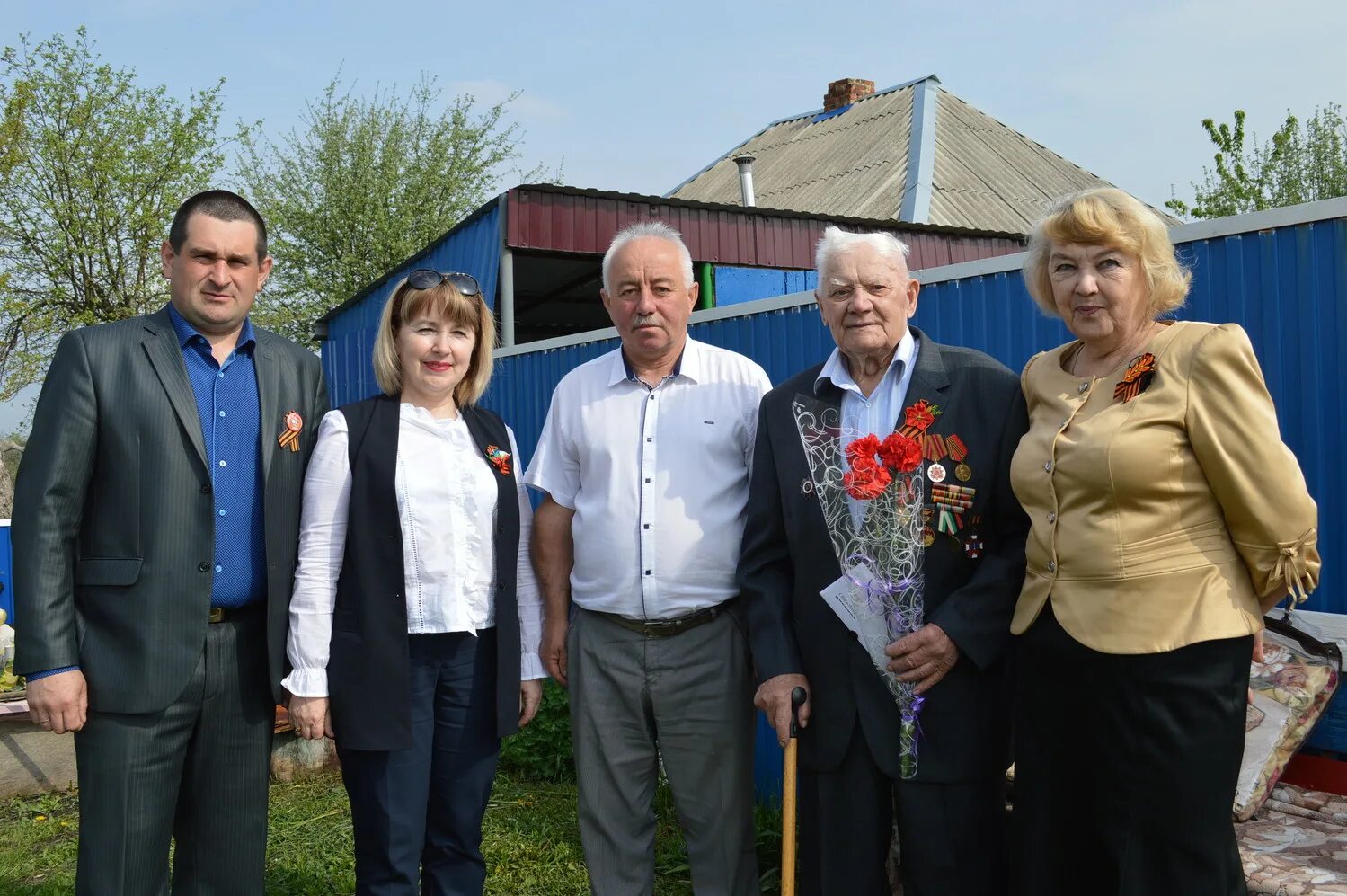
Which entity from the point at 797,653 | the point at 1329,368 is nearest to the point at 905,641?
the point at 797,653

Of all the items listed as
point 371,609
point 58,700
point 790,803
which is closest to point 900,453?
point 790,803

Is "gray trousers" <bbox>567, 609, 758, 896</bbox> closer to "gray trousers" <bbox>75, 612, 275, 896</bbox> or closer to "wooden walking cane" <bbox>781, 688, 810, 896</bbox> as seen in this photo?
"wooden walking cane" <bbox>781, 688, 810, 896</bbox>

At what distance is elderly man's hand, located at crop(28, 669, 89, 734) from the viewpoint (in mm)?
2473

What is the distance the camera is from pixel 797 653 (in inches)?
104

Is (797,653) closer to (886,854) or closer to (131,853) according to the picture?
(886,854)

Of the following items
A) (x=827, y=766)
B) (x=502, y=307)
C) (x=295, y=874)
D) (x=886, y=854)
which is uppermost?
(x=502, y=307)

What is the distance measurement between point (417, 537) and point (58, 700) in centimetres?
92

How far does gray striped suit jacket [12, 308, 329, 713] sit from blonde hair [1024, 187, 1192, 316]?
85.2 inches

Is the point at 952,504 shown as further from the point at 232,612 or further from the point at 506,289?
the point at 506,289

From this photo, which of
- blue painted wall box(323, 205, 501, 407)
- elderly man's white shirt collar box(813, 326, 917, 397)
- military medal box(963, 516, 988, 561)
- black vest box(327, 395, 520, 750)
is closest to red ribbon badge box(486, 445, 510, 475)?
black vest box(327, 395, 520, 750)

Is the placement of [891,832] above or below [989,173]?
below

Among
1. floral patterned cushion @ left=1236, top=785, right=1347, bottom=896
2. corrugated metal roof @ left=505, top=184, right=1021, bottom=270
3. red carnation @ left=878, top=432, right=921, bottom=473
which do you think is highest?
corrugated metal roof @ left=505, top=184, right=1021, bottom=270

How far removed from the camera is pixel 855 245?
2.62 meters

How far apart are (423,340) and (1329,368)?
8.89 ft
